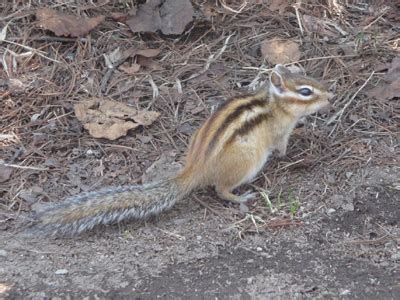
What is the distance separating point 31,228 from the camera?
430 centimetres

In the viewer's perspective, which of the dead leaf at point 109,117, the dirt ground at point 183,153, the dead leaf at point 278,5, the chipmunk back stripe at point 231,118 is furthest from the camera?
the dead leaf at point 278,5

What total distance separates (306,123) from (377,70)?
767 mm

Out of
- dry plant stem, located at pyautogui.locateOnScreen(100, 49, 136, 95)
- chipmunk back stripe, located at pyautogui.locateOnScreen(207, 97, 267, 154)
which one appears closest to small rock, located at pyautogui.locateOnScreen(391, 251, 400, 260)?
chipmunk back stripe, located at pyautogui.locateOnScreen(207, 97, 267, 154)

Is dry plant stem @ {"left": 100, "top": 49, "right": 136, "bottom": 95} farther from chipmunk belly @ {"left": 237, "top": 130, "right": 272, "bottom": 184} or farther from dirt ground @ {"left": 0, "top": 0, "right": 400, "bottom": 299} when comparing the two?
chipmunk belly @ {"left": 237, "top": 130, "right": 272, "bottom": 184}

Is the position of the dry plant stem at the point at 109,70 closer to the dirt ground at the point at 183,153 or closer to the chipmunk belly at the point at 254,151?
the dirt ground at the point at 183,153

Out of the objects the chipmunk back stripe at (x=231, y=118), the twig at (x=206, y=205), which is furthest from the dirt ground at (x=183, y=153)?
the chipmunk back stripe at (x=231, y=118)

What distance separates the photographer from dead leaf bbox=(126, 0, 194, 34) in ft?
19.2

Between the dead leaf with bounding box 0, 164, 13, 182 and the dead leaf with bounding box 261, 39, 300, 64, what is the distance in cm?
217


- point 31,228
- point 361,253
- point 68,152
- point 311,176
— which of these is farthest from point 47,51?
point 361,253

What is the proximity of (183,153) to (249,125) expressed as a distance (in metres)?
0.68

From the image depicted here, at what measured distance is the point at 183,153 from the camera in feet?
16.8

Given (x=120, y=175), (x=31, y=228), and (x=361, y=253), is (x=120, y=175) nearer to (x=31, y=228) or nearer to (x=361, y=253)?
(x=31, y=228)

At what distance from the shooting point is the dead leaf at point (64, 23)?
19.0 ft

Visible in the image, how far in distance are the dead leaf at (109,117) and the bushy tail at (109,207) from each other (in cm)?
81
